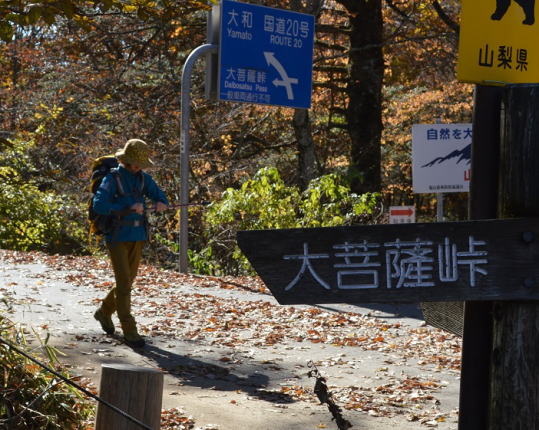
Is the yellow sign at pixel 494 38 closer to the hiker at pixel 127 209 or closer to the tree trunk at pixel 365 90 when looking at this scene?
the hiker at pixel 127 209

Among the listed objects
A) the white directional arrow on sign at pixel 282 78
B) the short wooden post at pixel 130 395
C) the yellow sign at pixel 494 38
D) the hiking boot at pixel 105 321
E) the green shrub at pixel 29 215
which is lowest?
the hiking boot at pixel 105 321

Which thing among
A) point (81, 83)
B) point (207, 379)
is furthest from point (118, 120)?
point (207, 379)

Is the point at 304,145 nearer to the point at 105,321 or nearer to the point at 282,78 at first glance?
the point at 282,78

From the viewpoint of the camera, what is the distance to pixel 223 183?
19766 millimetres

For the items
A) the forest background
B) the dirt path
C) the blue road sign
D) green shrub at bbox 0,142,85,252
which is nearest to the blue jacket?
the dirt path

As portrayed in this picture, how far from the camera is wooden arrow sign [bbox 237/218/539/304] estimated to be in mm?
3146

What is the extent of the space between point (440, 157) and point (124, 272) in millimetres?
6051

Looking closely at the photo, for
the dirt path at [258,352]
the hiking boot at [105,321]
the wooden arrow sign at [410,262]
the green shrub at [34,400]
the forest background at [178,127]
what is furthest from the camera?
the forest background at [178,127]

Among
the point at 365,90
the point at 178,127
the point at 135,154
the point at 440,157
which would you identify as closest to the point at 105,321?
the point at 135,154

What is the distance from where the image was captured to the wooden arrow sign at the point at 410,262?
3146mm

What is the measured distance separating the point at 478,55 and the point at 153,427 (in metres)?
2.16

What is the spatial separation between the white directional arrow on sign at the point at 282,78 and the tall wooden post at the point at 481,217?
1014cm

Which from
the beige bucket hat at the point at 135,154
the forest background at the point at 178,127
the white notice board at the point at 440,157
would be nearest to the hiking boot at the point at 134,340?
the beige bucket hat at the point at 135,154

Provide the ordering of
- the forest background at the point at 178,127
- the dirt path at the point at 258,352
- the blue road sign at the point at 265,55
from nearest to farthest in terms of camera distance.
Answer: the dirt path at the point at 258,352 → the blue road sign at the point at 265,55 → the forest background at the point at 178,127
